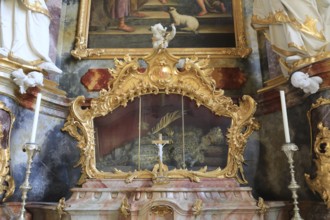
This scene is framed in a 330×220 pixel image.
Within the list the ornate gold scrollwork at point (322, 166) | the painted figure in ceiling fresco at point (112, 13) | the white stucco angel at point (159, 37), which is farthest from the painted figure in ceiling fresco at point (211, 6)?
the ornate gold scrollwork at point (322, 166)

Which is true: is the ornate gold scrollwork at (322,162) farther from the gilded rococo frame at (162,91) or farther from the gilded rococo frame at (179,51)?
the gilded rococo frame at (179,51)

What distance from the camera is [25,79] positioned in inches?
135

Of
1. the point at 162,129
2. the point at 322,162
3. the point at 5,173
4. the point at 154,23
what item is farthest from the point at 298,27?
the point at 5,173

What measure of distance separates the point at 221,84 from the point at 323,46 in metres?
1.44

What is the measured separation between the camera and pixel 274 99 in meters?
4.04

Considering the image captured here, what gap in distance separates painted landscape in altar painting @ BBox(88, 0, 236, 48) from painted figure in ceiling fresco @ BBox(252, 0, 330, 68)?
1.10 m

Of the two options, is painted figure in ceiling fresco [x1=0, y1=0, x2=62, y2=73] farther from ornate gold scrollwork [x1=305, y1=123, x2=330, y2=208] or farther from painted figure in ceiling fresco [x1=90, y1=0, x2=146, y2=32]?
ornate gold scrollwork [x1=305, y1=123, x2=330, y2=208]

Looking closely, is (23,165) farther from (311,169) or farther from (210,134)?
(311,169)

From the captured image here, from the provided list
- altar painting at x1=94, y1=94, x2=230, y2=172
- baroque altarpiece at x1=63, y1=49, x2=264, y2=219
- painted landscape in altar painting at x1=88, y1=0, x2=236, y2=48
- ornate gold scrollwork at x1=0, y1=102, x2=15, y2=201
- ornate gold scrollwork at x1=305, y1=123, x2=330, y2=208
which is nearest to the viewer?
ornate gold scrollwork at x1=305, y1=123, x2=330, y2=208

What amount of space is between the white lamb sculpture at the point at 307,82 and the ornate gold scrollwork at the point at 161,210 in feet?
5.59

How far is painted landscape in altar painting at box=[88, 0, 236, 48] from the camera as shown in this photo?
16.0 feet

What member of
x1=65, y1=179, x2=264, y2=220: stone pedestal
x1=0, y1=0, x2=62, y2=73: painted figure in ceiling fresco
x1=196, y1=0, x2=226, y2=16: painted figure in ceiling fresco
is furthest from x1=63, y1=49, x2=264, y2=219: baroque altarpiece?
x1=196, y1=0, x2=226, y2=16: painted figure in ceiling fresco

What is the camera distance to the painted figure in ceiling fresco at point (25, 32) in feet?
11.9

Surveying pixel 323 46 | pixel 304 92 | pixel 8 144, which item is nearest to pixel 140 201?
pixel 8 144
